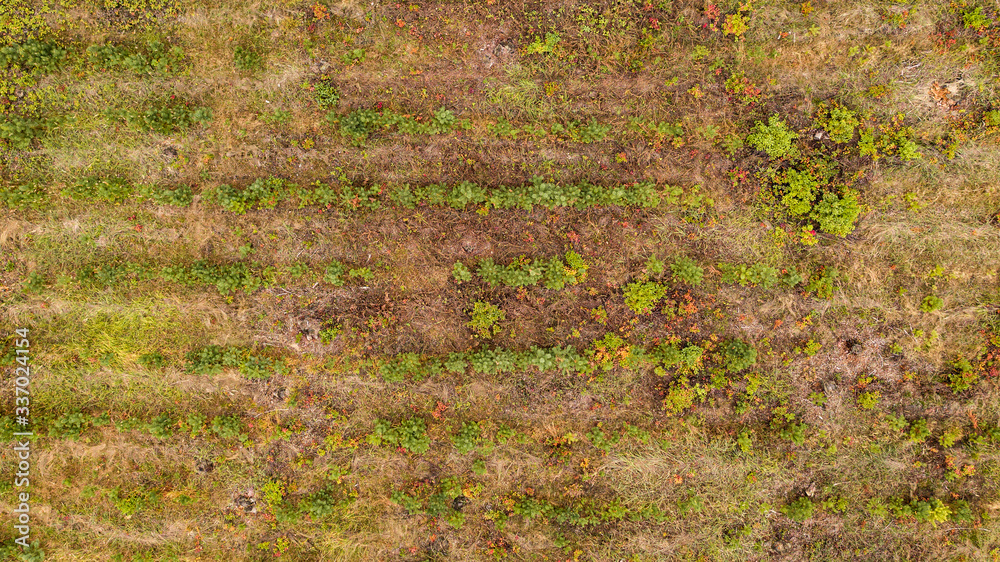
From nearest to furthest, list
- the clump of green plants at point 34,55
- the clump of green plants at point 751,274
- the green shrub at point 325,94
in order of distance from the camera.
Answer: the clump of green plants at point 34,55
the green shrub at point 325,94
the clump of green plants at point 751,274

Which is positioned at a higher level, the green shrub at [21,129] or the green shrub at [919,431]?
the green shrub at [21,129]

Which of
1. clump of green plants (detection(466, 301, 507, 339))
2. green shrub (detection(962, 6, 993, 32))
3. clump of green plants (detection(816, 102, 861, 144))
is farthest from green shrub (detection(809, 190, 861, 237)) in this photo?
clump of green plants (detection(466, 301, 507, 339))

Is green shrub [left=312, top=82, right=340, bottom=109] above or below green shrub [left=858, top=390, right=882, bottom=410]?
above

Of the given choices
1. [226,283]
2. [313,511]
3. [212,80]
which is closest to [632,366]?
[313,511]

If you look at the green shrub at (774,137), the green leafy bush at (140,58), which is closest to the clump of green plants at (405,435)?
the green leafy bush at (140,58)

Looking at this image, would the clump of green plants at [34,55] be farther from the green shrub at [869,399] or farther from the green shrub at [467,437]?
the green shrub at [869,399]

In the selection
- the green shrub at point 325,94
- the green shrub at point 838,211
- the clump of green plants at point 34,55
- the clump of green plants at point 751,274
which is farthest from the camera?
the clump of green plants at point 751,274

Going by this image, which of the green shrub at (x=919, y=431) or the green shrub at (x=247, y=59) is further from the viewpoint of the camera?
the green shrub at (x=919, y=431)

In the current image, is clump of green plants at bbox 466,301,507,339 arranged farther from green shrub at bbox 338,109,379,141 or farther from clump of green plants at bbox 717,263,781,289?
clump of green plants at bbox 717,263,781,289
